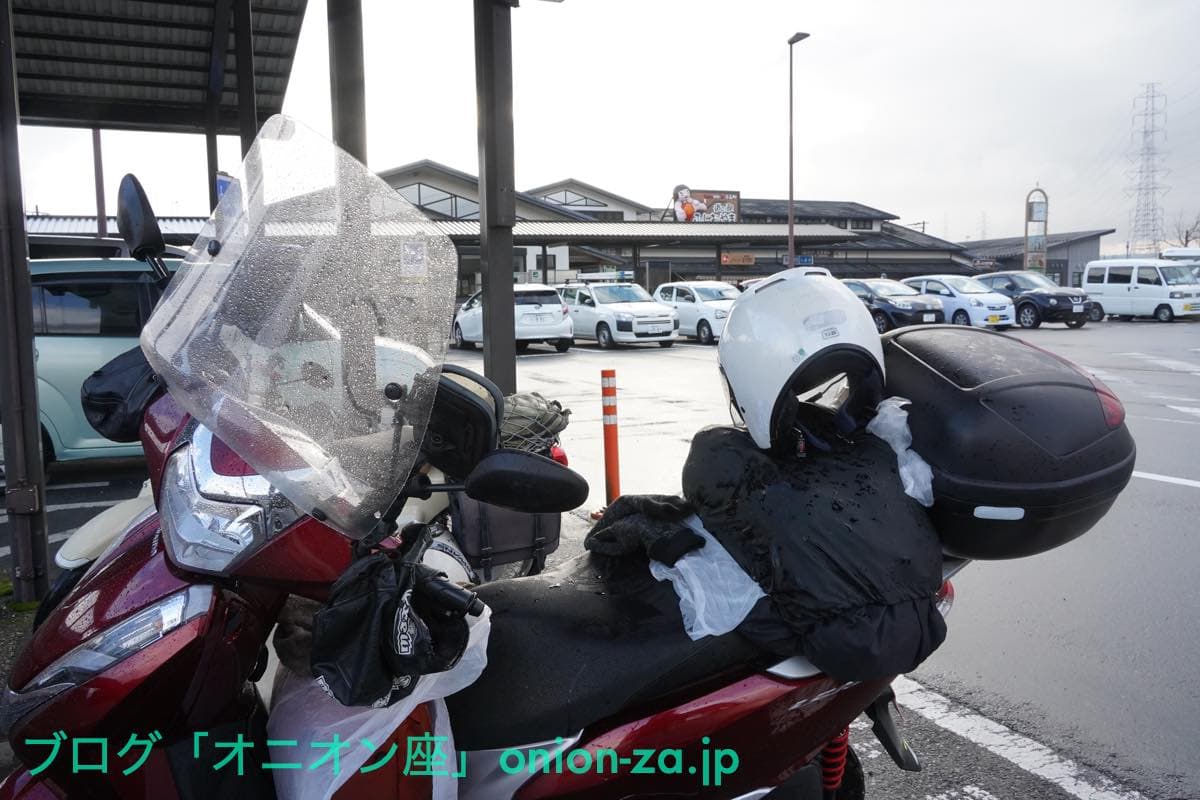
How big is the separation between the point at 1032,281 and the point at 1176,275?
470 cm

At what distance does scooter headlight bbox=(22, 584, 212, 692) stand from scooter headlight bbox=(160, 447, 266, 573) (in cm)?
6

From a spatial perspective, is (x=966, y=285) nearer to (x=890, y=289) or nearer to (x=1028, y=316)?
(x=1028, y=316)

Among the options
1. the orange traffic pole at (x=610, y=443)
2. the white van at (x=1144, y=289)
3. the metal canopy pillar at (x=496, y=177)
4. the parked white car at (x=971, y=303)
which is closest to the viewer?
the orange traffic pole at (x=610, y=443)

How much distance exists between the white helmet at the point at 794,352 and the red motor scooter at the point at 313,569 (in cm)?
47

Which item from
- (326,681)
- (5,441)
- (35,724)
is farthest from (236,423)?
(5,441)

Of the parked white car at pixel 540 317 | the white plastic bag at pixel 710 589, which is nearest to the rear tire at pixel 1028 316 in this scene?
the parked white car at pixel 540 317

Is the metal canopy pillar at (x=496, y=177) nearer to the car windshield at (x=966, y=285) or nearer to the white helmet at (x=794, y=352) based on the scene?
the white helmet at (x=794, y=352)

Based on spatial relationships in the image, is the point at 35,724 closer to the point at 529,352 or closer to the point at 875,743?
the point at 875,743

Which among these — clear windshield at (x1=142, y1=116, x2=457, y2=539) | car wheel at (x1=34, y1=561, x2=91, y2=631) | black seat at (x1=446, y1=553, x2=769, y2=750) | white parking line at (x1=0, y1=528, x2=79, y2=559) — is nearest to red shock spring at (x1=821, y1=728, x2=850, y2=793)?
black seat at (x1=446, y1=553, x2=769, y2=750)

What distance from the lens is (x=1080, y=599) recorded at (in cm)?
420

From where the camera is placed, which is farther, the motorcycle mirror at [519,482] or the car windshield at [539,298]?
the car windshield at [539,298]

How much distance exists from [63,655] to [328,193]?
0.91 meters

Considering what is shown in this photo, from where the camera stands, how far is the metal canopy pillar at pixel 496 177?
5938 millimetres

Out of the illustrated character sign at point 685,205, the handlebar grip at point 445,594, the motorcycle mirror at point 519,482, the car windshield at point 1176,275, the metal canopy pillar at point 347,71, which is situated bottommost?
the handlebar grip at point 445,594
